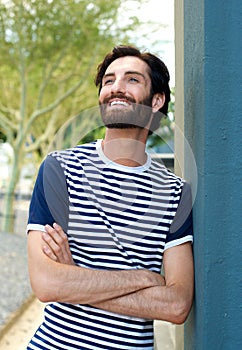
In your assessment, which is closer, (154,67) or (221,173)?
(221,173)

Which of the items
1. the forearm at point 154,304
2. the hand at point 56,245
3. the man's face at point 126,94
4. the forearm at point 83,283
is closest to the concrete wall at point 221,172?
the forearm at point 154,304

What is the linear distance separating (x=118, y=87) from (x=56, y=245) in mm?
582

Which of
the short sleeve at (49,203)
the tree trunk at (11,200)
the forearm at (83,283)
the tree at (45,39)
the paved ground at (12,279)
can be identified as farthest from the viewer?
the tree trunk at (11,200)

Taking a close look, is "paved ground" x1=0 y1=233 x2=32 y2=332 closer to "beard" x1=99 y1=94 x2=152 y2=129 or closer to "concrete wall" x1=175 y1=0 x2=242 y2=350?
"beard" x1=99 y1=94 x2=152 y2=129

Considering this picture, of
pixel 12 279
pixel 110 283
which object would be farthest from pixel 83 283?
pixel 12 279

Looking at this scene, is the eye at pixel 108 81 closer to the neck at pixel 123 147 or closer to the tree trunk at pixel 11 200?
the neck at pixel 123 147

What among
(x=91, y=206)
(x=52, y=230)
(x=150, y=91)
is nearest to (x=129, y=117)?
(x=150, y=91)

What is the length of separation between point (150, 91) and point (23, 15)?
1117 centimetres

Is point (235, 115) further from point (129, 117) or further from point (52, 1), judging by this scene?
point (52, 1)

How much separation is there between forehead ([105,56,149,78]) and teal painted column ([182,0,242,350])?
0.42m

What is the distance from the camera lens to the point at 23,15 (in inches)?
489

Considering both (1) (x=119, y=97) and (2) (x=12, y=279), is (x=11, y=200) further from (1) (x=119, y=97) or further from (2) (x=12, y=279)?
(1) (x=119, y=97)

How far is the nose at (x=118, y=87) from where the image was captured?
1.91 meters

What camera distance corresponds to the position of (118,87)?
1910 mm
